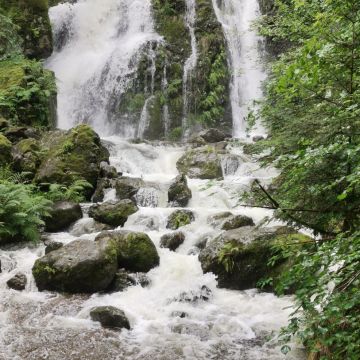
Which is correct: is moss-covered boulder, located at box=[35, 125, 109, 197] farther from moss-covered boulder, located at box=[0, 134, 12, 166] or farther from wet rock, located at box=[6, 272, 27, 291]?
wet rock, located at box=[6, 272, 27, 291]

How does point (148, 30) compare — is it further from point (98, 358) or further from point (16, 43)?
point (98, 358)

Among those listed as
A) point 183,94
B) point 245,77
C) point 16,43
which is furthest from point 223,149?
point 16,43

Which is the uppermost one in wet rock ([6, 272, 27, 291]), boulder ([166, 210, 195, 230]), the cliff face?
the cliff face

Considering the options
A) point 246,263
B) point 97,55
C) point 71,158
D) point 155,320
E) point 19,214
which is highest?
point 97,55

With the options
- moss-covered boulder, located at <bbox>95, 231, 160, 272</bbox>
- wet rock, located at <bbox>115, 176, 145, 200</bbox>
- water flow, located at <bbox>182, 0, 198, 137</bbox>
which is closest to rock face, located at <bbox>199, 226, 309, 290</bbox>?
moss-covered boulder, located at <bbox>95, 231, 160, 272</bbox>

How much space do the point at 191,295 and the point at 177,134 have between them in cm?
1509

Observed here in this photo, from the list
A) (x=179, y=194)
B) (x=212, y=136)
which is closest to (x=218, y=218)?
(x=179, y=194)

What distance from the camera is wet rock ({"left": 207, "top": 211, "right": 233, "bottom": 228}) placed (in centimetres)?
1050

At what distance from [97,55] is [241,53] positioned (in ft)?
28.0

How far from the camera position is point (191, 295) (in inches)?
301

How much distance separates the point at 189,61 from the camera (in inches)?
941

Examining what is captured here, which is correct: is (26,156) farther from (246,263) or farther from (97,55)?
(97,55)

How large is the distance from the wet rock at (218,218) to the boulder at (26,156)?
18.5 feet

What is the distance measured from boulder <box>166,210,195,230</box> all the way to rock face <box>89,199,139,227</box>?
1067 millimetres
